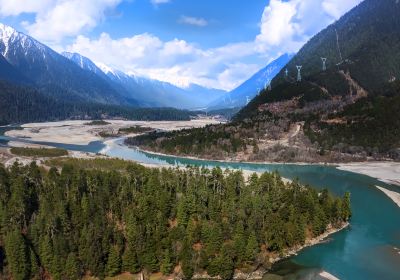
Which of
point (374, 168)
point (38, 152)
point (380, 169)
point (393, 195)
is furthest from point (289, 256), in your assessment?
point (38, 152)

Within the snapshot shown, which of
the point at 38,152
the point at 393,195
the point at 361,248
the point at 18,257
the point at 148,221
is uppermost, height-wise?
the point at 38,152

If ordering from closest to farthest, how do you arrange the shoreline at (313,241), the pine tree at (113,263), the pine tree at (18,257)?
the pine tree at (18,257) < the pine tree at (113,263) < the shoreline at (313,241)

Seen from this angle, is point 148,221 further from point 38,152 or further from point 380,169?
point 380,169

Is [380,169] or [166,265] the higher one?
[380,169]

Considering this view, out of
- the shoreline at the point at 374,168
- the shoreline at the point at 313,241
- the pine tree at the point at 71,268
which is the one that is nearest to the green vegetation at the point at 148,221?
the pine tree at the point at 71,268

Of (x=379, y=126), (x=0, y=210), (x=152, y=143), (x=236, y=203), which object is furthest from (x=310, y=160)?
(x=0, y=210)

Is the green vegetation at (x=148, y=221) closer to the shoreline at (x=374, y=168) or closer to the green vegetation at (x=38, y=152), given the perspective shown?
the green vegetation at (x=38, y=152)

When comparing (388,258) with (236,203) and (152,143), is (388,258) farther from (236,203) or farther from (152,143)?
(152,143)
